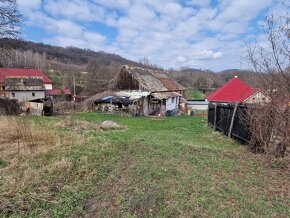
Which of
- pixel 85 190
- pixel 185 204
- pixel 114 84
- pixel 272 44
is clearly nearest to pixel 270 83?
pixel 272 44

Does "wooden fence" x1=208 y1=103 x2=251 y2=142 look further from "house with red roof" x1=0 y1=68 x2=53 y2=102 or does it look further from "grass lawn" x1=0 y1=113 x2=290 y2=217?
"house with red roof" x1=0 y1=68 x2=53 y2=102

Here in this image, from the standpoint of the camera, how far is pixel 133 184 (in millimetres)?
4000

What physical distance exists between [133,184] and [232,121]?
650 cm

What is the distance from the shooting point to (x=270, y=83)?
614 centimetres

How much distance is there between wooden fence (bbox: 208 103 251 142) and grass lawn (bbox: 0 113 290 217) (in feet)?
7.98

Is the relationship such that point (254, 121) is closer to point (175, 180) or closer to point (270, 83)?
point (270, 83)

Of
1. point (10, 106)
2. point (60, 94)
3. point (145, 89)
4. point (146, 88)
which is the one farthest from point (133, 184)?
point (60, 94)

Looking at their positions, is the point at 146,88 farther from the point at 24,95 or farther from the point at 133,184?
the point at 133,184

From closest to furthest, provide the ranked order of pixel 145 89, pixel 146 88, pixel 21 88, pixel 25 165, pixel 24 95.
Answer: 1. pixel 25 165
2. pixel 145 89
3. pixel 146 88
4. pixel 21 88
5. pixel 24 95

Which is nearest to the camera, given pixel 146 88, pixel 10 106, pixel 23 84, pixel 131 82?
pixel 10 106

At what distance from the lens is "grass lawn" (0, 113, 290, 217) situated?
3.20 meters

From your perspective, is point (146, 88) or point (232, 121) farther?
point (146, 88)

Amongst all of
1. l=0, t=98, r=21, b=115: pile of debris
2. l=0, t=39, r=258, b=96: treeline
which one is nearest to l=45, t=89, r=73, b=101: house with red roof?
l=0, t=39, r=258, b=96: treeline

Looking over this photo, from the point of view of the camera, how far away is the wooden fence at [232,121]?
821cm
